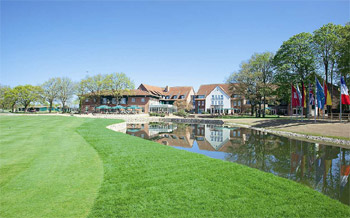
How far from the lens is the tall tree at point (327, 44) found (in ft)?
85.5

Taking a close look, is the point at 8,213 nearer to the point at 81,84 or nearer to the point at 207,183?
the point at 207,183

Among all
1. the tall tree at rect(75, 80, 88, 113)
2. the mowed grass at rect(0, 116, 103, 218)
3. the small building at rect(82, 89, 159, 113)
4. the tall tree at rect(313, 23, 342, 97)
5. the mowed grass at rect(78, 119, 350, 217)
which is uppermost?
the tall tree at rect(313, 23, 342, 97)

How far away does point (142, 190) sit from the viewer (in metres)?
4.91

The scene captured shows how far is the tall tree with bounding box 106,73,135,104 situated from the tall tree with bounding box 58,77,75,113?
1291 centimetres

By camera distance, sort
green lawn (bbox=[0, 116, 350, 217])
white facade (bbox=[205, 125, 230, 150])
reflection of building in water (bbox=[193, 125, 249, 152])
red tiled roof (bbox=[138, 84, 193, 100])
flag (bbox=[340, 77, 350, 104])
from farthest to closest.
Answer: red tiled roof (bbox=[138, 84, 193, 100]), flag (bbox=[340, 77, 350, 104]), white facade (bbox=[205, 125, 230, 150]), reflection of building in water (bbox=[193, 125, 249, 152]), green lawn (bbox=[0, 116, 350, 217])

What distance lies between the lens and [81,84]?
52.8m

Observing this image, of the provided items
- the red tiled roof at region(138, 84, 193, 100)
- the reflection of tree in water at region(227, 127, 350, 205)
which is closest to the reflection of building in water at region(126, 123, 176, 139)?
the reflection of tree in water at region(227, 127, 350, 205)

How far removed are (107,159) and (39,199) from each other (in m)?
3.33

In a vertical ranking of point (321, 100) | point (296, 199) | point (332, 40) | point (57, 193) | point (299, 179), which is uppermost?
point (332, 40)

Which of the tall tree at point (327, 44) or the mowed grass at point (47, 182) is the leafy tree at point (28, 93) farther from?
the tall tree at point (327, 44)

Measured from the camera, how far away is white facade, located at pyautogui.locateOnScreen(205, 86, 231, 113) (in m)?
52.3

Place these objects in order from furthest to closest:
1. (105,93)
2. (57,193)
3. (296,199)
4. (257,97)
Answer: (105,93) < (257,97) < (296,199) < (57,193)

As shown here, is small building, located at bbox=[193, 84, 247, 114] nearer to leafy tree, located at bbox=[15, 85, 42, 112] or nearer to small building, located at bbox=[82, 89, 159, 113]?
small building, located at bbox=[82, 89, 159, 113]

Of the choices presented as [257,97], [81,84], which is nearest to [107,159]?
[257,97]
